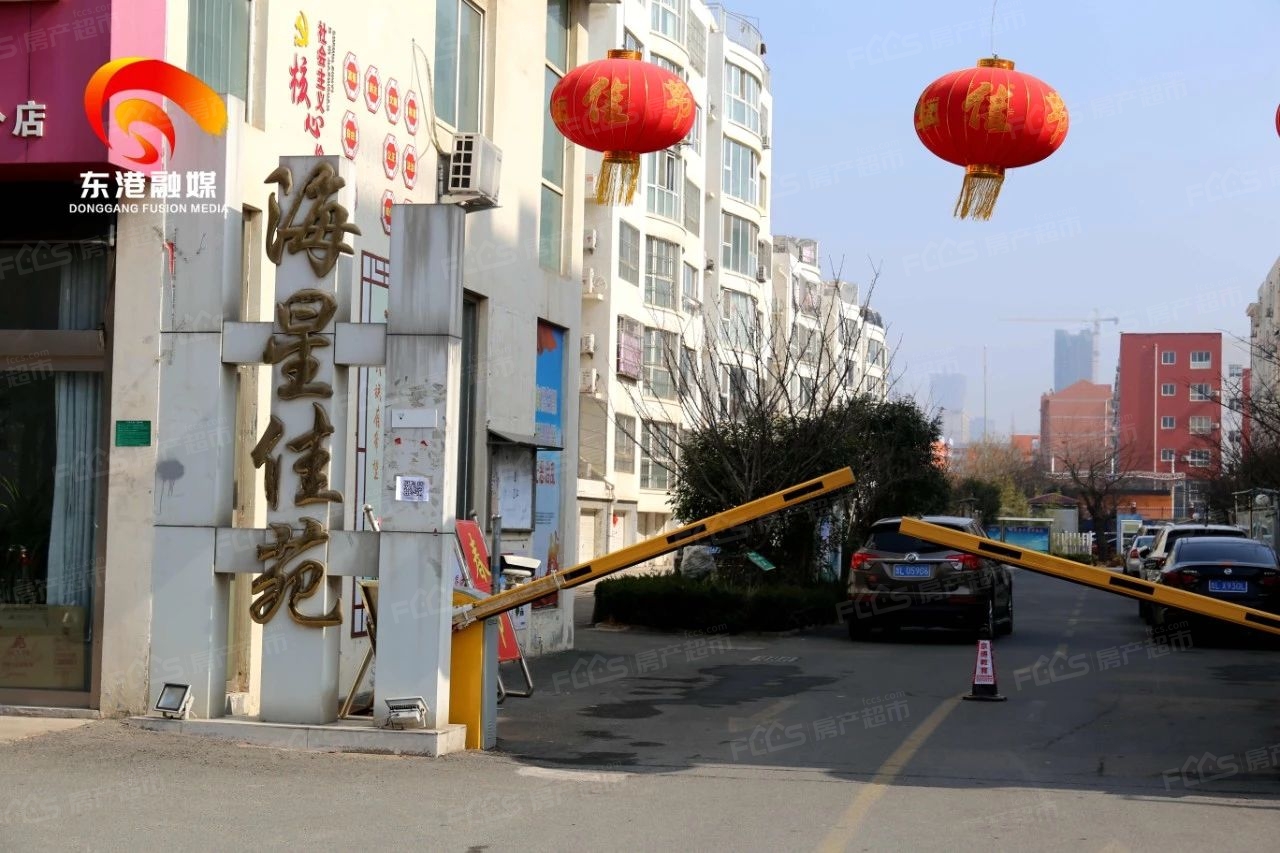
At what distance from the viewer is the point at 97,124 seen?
401 inches

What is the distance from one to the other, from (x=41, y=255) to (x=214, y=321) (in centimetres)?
180

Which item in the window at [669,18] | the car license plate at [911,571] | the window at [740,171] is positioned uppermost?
the window at [669,18]

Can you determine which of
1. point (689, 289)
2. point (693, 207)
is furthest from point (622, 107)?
point (693, 207)

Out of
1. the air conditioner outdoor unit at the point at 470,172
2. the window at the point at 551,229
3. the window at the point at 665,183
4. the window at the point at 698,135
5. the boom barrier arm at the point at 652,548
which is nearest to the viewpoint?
the boom barrier arm at the point at 652,548

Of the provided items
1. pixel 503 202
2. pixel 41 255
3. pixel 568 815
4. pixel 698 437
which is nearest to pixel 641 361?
pixel 698 437

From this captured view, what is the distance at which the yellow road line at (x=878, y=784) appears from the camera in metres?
7.70

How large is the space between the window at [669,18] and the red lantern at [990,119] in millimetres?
40810

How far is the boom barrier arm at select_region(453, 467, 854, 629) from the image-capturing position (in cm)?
1038

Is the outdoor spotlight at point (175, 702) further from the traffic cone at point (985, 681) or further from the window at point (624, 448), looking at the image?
the window at point (624, 448)

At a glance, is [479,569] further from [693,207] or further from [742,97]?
[742,97]

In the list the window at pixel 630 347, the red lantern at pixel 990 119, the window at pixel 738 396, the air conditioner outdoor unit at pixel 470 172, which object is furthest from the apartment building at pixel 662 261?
the red lantern at pixel 990 119

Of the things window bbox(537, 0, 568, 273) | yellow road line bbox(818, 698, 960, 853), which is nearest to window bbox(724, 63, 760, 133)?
window bbox(537, 0, 568, 273)

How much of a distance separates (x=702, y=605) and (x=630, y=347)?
88.1ft

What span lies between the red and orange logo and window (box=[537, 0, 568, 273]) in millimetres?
7957
